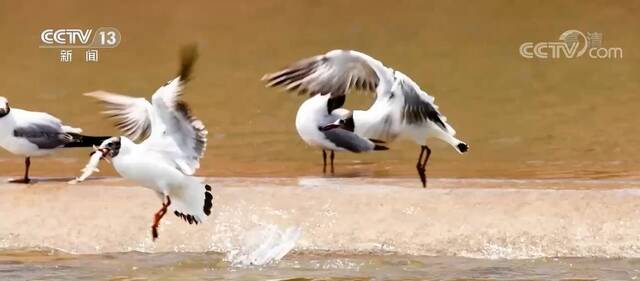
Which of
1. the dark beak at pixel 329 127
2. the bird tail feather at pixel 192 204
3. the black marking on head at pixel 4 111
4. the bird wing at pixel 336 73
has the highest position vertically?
the bird wing at pixel 336 73

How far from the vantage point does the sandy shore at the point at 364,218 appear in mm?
8461

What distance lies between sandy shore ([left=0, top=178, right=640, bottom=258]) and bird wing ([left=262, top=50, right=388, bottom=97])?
587 mm

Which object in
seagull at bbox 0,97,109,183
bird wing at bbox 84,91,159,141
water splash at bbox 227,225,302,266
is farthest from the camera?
seagull at bbox 0,97,109,183

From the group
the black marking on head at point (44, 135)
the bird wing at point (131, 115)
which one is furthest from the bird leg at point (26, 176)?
the bird wing at point (131, 115)

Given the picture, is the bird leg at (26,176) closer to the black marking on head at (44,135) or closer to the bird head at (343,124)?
the black marking on head at (44,135)

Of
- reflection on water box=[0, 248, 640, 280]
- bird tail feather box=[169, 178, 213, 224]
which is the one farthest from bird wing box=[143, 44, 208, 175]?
reflection on water box=[0, 248, 640, 280]

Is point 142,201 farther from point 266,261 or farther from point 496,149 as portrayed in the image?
point 496,149

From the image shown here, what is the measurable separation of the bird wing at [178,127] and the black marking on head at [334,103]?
3.92ft

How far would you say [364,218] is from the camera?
883 cm

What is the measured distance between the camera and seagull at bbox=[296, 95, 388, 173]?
9.96m

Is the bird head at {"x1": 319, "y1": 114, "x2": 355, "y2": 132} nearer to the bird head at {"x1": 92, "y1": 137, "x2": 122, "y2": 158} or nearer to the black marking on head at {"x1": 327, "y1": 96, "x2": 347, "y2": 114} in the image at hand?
the black marking on head at {"x1": 327, "y1": 96, "x2": 347, "y2": 114}

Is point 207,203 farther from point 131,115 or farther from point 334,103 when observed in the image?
point 334,103

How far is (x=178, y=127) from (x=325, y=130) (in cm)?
150

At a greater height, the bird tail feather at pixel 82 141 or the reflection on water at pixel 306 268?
the bird tail feather at pixel 82 141
